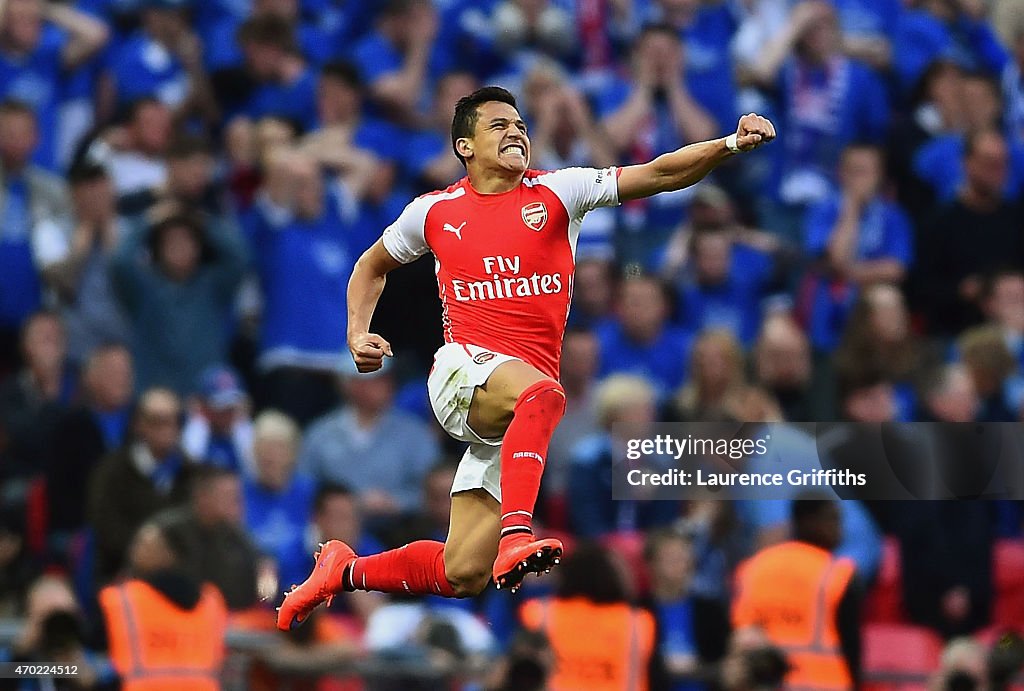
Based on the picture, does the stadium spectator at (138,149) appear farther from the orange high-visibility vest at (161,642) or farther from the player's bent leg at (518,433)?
the player's bent leg at (518,433)

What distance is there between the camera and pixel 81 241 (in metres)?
13.0

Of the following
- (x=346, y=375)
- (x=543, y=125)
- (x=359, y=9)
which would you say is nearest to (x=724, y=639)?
(x=346, y=375)

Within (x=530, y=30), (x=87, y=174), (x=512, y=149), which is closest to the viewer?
(x=512, y=149)

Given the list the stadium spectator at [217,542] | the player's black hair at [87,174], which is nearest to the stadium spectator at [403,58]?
the player's black hair at [87,174]

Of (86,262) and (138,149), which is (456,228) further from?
(138,149)

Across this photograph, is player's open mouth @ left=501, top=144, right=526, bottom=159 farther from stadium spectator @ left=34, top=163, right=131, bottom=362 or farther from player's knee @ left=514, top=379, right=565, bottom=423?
stadium spectator @ left=34, top=163, right=131, bottom=362

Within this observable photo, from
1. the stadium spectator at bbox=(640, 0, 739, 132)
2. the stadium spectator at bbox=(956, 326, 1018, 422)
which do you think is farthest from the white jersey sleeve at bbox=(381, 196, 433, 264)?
the stadium spectator at bbox=(640, 0, 739, 132)

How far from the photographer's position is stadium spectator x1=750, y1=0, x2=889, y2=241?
1398 centimetres

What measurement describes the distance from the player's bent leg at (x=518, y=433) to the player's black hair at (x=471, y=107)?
0.88 metres

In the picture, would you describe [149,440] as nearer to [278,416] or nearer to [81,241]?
[278,416]

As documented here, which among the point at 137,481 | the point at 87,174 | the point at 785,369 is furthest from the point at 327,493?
the point at 785,369

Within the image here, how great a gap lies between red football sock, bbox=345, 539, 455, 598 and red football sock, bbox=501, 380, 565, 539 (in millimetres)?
782

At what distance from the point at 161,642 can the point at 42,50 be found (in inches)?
201

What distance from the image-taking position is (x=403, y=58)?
1442 centimetres
